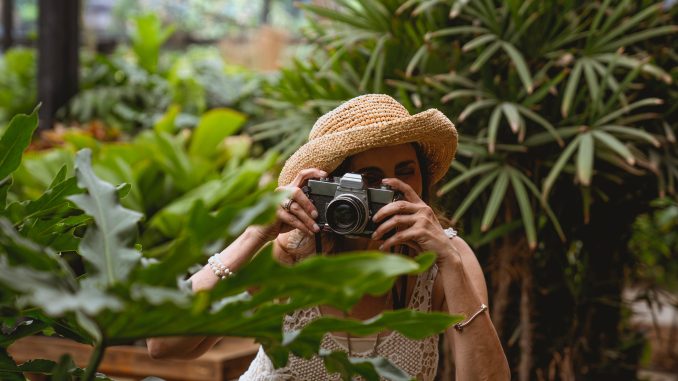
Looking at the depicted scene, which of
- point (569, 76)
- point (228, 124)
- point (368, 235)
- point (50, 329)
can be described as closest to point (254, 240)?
point (368, 235)

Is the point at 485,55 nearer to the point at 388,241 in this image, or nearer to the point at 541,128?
the point at 541,128

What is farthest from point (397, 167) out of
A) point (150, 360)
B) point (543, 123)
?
point (150, 360)

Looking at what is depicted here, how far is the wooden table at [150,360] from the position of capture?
133 inches

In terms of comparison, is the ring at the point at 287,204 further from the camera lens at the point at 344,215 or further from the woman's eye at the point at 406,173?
the woman's eye at the point at 406,173

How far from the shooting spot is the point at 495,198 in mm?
2762

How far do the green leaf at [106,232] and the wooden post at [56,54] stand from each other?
557 cm

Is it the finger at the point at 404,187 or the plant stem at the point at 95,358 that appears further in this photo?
the finger at the point at 404,187

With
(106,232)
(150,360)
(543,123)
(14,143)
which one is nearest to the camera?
(106,232)

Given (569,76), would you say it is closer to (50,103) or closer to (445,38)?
(445,38)

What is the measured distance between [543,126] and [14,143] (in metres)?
2.11

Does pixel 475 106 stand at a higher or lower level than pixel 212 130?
higher

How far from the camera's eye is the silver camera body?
4.74 ft

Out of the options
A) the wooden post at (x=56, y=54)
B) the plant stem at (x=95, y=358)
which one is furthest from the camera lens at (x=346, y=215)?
the wooden post at (x=56, y=54)

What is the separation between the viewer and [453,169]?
2.93 meters
